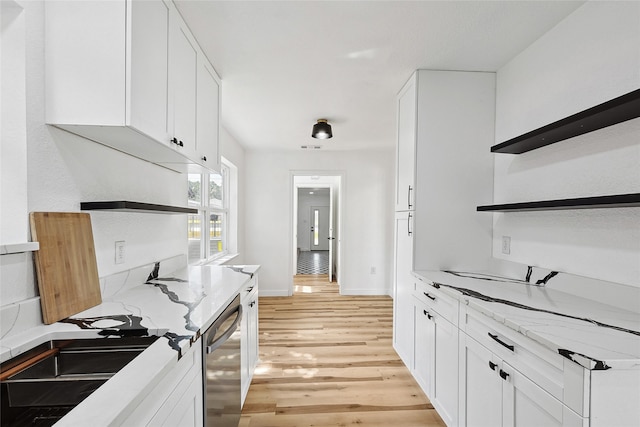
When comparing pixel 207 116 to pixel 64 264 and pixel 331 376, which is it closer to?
pixel 64 264

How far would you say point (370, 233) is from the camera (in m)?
4.94

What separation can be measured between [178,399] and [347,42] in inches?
79.4

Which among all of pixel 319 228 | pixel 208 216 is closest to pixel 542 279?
pixel 208 216

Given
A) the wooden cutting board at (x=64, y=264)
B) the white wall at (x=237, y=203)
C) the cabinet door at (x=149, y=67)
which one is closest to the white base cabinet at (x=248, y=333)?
the wooden cutting board at (x=64, y=264)

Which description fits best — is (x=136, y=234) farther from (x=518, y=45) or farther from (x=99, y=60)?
(x=518, y=45)

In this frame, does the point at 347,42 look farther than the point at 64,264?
Yes

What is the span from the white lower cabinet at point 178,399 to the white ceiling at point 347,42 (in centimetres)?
170

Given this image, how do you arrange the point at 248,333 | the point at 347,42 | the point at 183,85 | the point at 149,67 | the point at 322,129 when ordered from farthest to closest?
the point at 322,129
the point at 248,333
the point at 347,42
the point at 183,85
the point at 149,67

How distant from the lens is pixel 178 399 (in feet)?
3.27

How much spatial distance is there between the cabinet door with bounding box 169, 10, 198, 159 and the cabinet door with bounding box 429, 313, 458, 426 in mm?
1866

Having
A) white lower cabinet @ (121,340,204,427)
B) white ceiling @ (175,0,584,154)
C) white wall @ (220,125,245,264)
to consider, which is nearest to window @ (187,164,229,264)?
white wall @ (220,125,245,264)

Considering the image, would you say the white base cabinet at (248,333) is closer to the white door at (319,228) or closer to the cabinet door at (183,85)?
the cabinet door at (183,85)

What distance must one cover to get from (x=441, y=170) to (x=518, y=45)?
0.91 m

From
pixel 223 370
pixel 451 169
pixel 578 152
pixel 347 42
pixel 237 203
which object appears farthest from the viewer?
pixel 237 203
